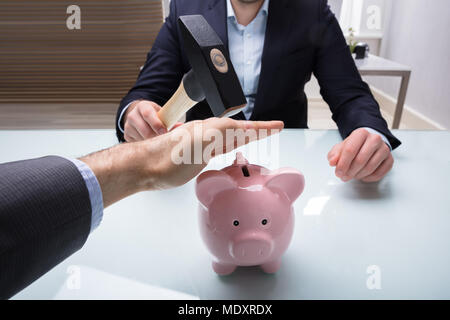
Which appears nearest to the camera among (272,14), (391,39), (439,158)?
(439,158)

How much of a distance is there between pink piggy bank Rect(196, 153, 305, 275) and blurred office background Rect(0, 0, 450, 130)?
7.68 feet

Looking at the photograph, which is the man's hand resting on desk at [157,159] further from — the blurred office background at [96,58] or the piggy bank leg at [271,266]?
the blurred office background at [96,58]

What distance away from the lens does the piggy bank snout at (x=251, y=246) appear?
1.52ft

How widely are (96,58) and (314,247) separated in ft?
8.73

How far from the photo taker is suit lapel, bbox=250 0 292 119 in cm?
116

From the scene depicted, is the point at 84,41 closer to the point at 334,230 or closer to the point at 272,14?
the point at 272,14

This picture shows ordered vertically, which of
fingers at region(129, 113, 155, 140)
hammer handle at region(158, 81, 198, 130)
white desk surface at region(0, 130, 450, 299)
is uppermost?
hammer handle at region(158, 81, 198, 130)

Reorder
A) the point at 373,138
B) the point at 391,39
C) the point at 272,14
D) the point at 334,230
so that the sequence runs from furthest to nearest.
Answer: the point at 391,39 → the point at 272,14 → the point at 373,138 → the point at 334,230

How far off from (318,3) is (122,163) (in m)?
1.03

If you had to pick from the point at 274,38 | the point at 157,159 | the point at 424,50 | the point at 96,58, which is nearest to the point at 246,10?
the point at 274,38

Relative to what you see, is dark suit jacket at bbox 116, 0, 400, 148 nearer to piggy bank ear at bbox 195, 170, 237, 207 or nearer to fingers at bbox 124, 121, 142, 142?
fingers at bbox 124, 121, 142, 142

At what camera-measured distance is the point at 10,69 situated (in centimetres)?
274

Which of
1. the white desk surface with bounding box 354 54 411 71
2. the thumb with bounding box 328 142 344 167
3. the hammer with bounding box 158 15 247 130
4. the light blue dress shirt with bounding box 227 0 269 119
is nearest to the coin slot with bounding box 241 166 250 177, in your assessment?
the hammer with bounding box 158 15 247 130
